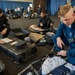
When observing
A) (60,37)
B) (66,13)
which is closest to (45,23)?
(60,37)

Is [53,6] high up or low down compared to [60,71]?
up

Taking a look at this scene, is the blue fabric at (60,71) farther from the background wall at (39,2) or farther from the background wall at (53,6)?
the background wall at (39,2)

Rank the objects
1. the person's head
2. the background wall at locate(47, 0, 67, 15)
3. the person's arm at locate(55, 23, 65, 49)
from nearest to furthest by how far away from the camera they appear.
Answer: the person's head
the person's arm at locate(55, 23, 65, 49)
the background wall at locate(47, 0, 67, 15)

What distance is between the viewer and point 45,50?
10.5 ft

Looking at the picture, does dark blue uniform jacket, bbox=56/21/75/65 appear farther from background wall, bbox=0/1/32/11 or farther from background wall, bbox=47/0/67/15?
background wall, bbox=0/1/32/11

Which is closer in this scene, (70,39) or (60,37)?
(70,39)

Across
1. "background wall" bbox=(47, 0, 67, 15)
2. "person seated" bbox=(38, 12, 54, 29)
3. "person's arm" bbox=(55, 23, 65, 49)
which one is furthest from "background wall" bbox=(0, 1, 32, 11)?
"person's arm" bbox=(55, 23, 65, 49)

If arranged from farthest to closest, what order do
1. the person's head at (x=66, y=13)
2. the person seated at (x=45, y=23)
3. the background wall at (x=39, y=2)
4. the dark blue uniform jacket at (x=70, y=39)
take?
the background wall at (x=39, y=2) → the person seated at (x=45, y=23) → the dark blue uniform jacket at (x=70, y=39) → the person's head at (x=66, y=13)

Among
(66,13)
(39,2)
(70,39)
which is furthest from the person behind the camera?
(39,2)

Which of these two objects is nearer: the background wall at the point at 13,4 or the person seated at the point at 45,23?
the person seated at the point at 45,23

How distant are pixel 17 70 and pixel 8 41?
93cm

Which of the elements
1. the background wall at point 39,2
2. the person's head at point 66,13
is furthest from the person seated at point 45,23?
the background wall at point 39,2

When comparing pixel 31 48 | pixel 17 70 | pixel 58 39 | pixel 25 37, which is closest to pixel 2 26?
pixel 25 37

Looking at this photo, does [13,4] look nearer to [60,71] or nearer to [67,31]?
[67,31]
